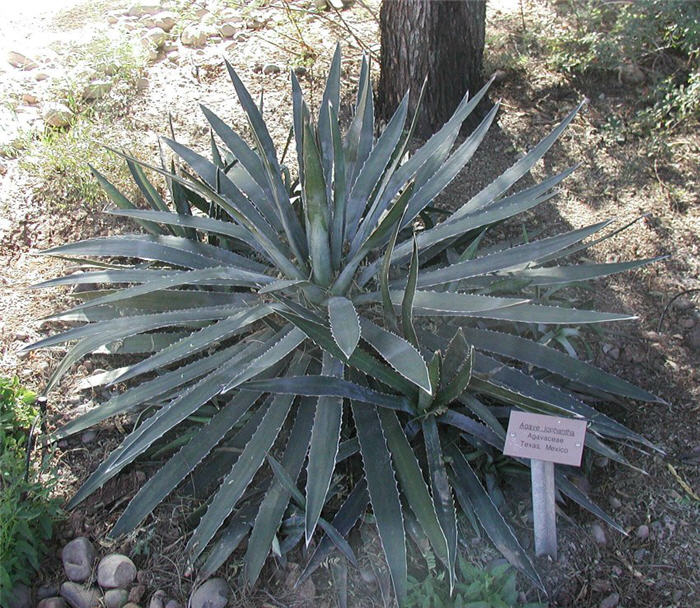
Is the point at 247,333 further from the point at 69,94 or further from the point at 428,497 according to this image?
the point at 69,94

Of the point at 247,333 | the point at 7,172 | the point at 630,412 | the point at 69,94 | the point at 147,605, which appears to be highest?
the point at 69,94

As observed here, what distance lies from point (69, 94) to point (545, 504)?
318 cm

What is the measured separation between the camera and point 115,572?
2051 millimetres

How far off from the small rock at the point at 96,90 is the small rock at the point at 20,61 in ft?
1.84

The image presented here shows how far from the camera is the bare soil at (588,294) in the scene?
2.08 metres

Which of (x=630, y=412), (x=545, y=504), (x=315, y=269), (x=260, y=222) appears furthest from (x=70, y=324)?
(x=630, y=412)

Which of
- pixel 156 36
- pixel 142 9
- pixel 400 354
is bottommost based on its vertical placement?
pixel 400 354

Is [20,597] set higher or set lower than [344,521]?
lower

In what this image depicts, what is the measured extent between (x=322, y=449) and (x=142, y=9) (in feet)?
11.9

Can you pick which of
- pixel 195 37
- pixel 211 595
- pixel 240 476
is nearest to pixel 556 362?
pixel 240 476

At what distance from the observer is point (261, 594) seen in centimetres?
203

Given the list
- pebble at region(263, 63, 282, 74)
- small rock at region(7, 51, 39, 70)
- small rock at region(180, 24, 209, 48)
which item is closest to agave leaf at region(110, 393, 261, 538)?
pebble at region(263, 63, 282, 74)

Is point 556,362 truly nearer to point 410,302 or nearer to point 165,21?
point 410,302

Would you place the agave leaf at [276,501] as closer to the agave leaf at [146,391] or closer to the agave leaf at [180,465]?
the agave leaf at [180,465]
